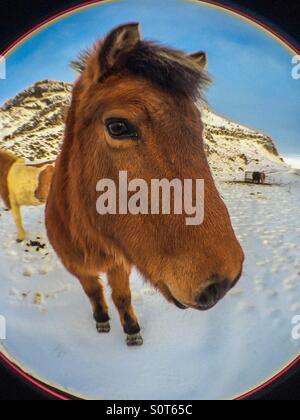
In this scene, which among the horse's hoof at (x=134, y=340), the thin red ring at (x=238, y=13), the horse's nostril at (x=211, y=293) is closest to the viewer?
the horse's nostril at (x=211, y=293)

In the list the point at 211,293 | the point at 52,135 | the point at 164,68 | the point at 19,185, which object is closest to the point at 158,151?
the point at 164,68

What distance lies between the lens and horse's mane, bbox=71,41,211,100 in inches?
33.4

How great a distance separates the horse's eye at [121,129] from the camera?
2.70 feet

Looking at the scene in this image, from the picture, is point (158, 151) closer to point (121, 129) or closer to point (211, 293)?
point (121, 129)

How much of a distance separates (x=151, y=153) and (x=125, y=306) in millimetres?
656

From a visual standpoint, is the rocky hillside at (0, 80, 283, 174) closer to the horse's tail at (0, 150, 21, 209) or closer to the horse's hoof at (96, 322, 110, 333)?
the horse's tail at (0, 150, 21, 209)

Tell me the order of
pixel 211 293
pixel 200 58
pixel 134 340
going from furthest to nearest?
pixel 134 340, pixel 200 58, pixel 211 293

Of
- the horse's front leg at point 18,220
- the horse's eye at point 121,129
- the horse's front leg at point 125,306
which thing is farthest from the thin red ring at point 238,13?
the horse's eye at point 121,129

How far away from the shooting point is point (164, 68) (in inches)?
33.5

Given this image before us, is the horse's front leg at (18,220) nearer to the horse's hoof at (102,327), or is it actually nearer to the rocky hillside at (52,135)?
the rocky hillside at (52,135)

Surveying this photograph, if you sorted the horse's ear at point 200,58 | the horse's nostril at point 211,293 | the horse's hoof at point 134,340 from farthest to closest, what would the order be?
the horse's hoof at point 134,340 < the horse's ear at point 200,58 < the horse's nostril at point 211,293

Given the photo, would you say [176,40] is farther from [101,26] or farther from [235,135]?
[235,135]

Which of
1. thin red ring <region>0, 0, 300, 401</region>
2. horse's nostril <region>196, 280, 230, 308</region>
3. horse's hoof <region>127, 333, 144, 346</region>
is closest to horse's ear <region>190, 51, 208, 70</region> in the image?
thin red ring <region>0, 0, 300, 401</region>

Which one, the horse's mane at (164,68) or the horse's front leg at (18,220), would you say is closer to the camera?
the horse's mane at (164,68)
